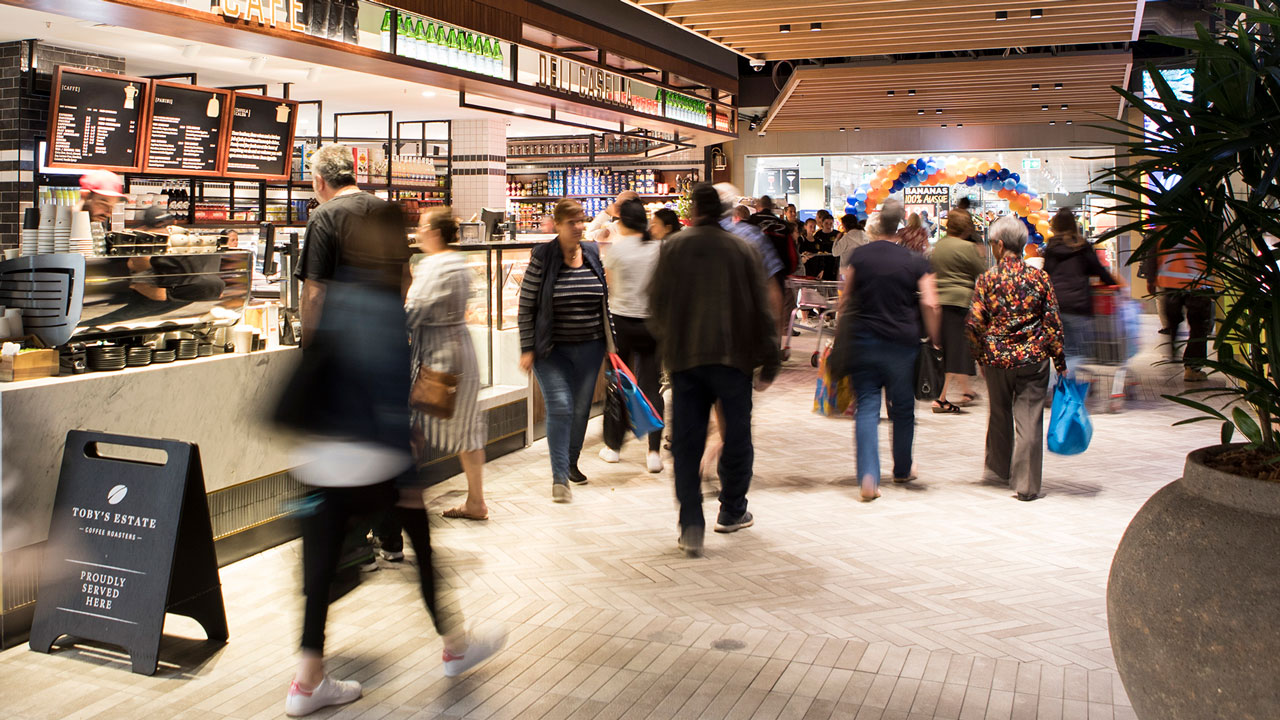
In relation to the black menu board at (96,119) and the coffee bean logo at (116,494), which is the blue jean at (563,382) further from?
the black menu board at (96,119)

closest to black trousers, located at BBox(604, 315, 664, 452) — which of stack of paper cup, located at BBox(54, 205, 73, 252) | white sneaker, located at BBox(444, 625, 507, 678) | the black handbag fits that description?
white sneaker, located at BBox(444, 625, 507, 678)

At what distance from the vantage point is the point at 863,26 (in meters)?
9.83

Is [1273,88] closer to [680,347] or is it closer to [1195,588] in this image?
[1195,588]

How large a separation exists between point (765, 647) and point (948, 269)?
485 centimetres

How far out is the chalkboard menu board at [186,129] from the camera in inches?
355

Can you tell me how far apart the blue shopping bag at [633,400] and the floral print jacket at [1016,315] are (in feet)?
6.08

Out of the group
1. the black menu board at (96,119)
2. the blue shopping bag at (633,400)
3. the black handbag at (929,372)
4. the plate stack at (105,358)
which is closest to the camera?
the plate stack at (105,358)

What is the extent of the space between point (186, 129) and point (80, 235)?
5.36m

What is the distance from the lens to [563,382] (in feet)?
18.8

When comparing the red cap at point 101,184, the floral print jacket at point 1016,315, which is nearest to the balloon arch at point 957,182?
the floral print jacket at point 1016,315

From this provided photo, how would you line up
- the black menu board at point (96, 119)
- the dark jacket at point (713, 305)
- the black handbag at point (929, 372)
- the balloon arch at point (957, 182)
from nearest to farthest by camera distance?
the dark jacket at point (713, 305)
the black menu board at point (96, 119)
the black handbag at point (929, 372)
the balloon arch at point (957, 182)

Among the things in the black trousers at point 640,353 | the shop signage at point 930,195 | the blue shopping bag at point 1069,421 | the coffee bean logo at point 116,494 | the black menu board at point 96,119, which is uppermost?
the shop signage at point 930,195

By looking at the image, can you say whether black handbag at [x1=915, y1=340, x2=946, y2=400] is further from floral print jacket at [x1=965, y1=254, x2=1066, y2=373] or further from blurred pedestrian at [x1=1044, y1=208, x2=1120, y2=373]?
floral print jacket at [x1=965, y1=254, x2=1066, y2=373]

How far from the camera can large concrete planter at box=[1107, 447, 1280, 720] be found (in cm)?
241
